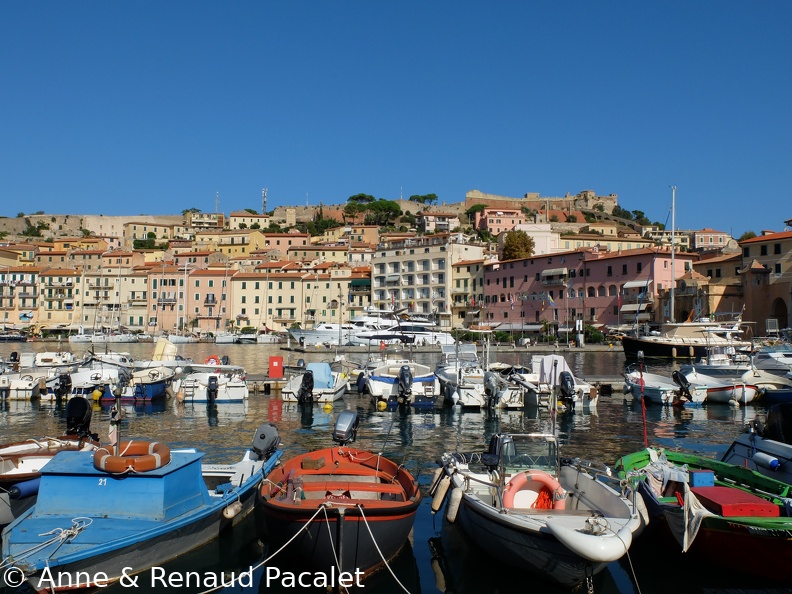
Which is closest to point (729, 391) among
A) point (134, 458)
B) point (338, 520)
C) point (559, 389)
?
point (559, 389)

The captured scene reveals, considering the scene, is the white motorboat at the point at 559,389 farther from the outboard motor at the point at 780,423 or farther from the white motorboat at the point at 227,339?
the white motorboat at the point at 227,339

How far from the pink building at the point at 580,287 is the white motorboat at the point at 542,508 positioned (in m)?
60.8

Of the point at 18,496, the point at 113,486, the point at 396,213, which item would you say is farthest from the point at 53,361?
the point at 396,213

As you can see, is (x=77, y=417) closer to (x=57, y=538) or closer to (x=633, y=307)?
(x=57, y=538)

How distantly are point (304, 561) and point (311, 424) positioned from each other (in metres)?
15.2

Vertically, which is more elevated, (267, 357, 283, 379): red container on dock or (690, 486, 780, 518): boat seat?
(690, 486, 780, 518): boat seat

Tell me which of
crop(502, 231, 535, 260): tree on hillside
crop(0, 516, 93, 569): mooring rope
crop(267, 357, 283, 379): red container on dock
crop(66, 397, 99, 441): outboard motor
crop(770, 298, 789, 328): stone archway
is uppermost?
crop(502, 231, 535, 260): tree on hillside

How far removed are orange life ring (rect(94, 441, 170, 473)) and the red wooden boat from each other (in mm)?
1640

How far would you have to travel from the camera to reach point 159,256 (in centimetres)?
11775

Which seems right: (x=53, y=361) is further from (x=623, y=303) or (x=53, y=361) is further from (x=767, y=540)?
(x=623, y=303)

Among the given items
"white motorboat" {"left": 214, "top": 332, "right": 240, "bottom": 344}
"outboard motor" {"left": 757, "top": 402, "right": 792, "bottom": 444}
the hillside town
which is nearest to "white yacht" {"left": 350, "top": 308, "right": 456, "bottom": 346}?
the hillside town

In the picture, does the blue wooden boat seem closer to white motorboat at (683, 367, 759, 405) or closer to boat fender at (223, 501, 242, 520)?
boat fender at (223, 501, 242, 520)

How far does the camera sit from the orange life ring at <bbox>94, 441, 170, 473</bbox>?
9.80m

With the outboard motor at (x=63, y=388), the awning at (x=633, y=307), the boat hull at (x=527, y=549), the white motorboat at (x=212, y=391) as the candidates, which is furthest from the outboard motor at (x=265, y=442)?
the awning at (x=633, y=307)
